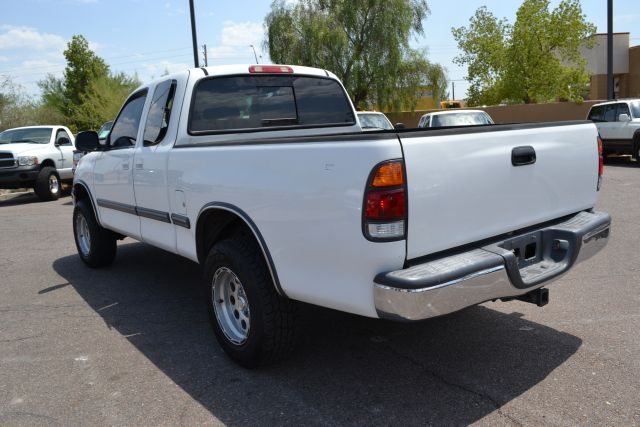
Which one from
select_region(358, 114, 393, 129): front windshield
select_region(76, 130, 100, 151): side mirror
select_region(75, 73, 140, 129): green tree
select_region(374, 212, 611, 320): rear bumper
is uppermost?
select_region(75, 73, 140, 129): green tree

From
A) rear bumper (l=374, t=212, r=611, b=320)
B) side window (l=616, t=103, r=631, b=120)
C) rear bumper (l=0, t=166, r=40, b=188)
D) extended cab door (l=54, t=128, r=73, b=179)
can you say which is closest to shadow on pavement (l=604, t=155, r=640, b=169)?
side window (l=616, t=103, r=631, b=120)

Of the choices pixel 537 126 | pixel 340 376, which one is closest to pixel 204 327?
pixel 340 376

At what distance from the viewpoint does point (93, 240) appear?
652 centimetres

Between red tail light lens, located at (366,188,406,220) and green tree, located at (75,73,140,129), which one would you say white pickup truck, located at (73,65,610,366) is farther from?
green tree, located at (75,73,140,129)

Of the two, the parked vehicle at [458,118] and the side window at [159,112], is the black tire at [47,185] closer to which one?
the parked vehicle at [458,118]

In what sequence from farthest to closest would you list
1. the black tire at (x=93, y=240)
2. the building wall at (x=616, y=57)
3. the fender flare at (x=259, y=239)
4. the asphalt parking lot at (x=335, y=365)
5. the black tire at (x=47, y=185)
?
the building wall at (x=616, y=57), the black tire at (x=47, y=185), the black tire at (x=93, y=240), the fender flare at (x=259, y=239), the asphalt parking lot at (x=335, y=365)

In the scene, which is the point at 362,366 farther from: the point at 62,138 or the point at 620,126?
the point at 620,126

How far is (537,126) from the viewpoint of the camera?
3541mm

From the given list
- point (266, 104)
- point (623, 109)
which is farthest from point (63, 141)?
A: point (623, 109)

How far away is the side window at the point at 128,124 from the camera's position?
5.41 metres

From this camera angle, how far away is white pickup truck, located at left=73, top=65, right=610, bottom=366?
9.29 ft

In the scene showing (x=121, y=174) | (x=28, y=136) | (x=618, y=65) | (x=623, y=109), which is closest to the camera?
(x=121, y=174)

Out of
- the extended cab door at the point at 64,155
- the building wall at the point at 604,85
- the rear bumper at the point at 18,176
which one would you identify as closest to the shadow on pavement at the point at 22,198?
the rear bumper at the point at 18,176

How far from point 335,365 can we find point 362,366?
18 centimetres
